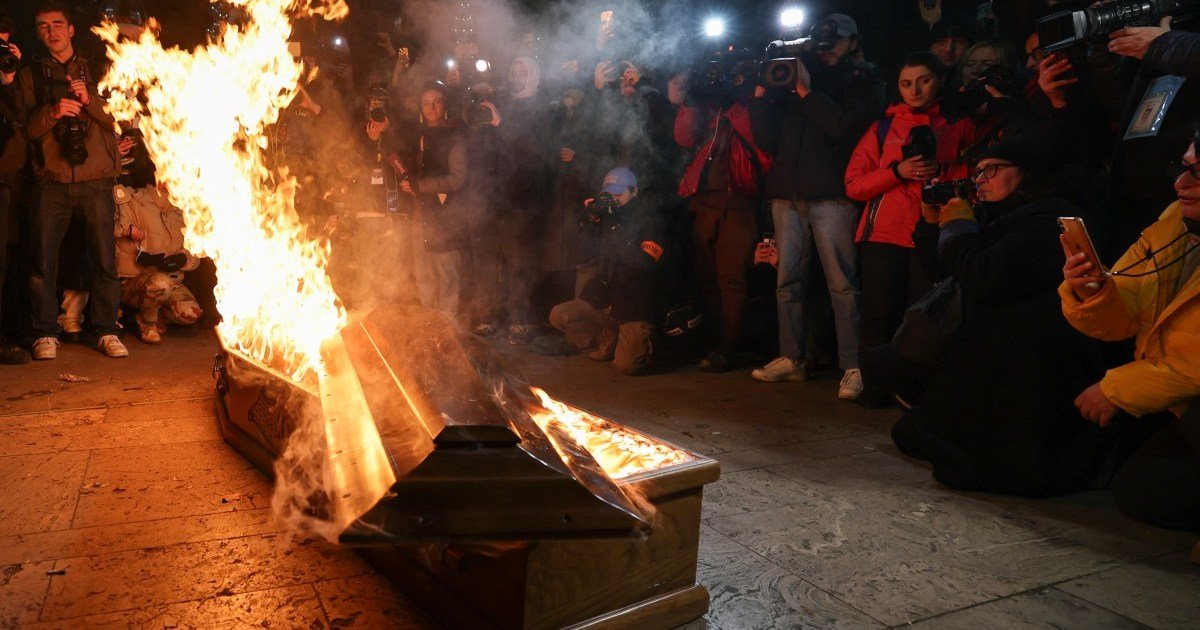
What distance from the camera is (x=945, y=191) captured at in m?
3.98

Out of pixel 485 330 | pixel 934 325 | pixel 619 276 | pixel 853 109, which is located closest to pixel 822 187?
pixel 853 109

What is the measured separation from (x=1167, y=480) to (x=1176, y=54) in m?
1.93

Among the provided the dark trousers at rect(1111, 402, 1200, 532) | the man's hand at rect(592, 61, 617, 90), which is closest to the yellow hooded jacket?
the dark trousers at rect(1111, 402, 1200, 532)

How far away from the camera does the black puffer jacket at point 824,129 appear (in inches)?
214

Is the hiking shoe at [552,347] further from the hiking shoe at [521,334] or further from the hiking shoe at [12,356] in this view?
the hiking shoe at [12,356]

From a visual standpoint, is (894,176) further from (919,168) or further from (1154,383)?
(1154,383)

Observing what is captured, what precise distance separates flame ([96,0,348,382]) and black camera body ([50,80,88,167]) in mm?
331

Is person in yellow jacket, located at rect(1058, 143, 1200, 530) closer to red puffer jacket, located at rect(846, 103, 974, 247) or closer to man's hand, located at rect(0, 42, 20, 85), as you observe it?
red puffer jacket, located at rect(846, 103, 974, 247)

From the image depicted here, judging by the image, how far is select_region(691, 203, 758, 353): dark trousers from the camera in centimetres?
616

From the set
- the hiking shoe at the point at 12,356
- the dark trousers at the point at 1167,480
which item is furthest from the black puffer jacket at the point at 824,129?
the hiking shoe at the point at 12,356

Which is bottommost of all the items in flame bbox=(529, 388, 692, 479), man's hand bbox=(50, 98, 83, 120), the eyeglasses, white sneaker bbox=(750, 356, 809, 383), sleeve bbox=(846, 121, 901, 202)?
white sneaker bbox=(750, 356, 809, 383)

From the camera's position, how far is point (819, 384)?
5.74 meters

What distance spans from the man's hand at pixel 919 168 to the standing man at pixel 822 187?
2.11ft

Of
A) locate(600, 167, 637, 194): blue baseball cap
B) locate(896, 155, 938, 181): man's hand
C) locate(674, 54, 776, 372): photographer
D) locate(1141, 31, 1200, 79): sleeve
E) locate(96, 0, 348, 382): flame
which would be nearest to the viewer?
locate(1141, 31, 1200, 79): sleeve
